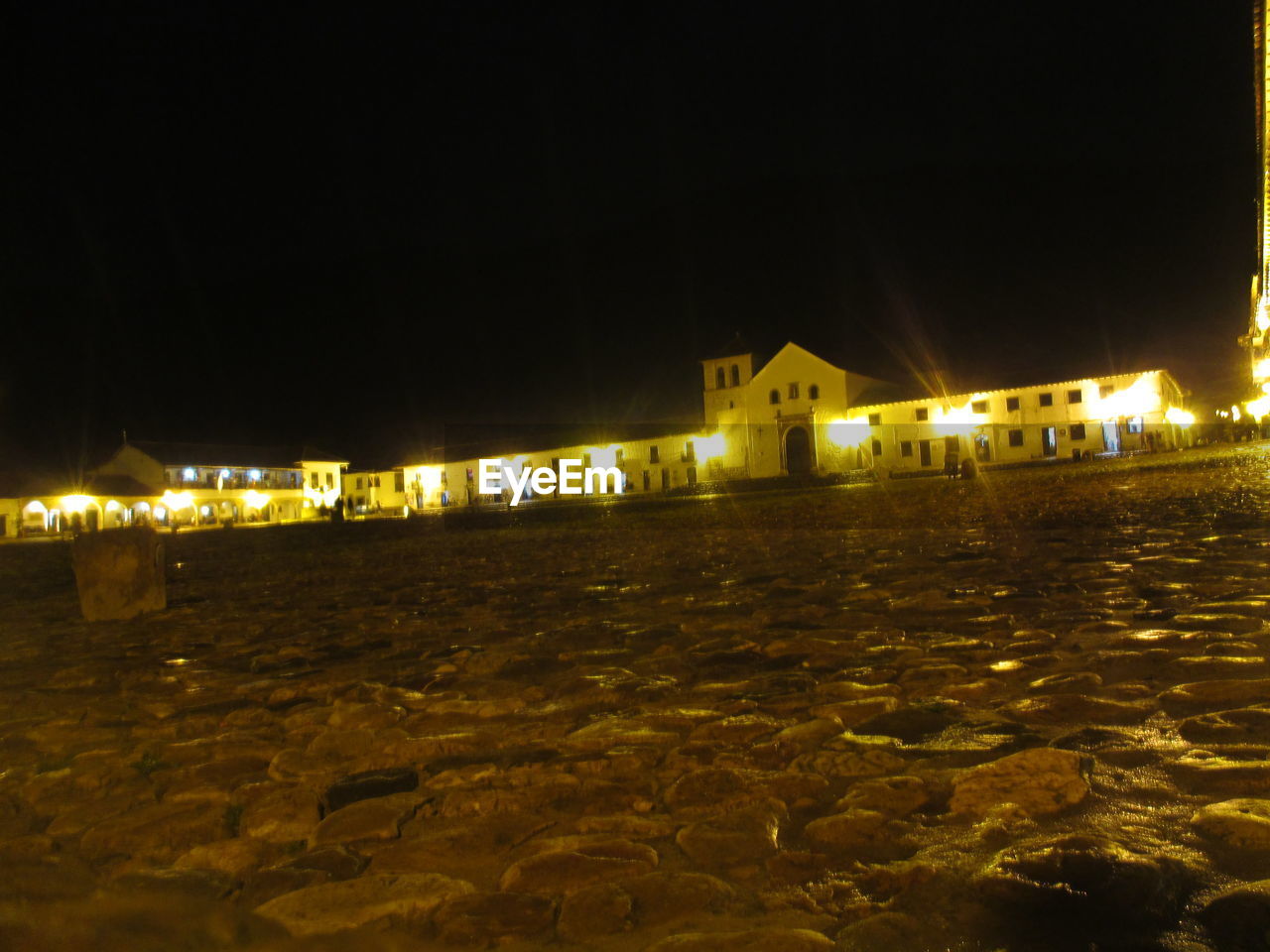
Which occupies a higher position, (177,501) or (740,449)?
(740,449)

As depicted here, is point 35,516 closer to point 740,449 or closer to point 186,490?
point 186,490

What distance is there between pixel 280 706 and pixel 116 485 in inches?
2033

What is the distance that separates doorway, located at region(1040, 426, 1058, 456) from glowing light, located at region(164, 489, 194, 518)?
4595cm

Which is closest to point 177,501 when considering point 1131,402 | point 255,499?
point 255,499

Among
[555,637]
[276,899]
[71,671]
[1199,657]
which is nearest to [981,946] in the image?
[276,899]

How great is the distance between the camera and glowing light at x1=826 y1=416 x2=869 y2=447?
131 feet

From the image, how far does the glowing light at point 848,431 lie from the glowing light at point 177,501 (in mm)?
37185

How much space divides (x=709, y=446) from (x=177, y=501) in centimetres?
3159

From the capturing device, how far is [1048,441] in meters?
35.0

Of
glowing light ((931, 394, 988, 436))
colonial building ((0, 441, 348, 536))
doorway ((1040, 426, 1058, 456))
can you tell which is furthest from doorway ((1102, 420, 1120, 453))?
colonial building ((0, 441, 348, 536))

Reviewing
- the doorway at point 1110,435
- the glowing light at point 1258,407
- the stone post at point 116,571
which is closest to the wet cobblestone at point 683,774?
the stone post at point 116,571

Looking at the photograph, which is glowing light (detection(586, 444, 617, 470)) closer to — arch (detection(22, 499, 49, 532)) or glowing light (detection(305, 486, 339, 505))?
glowing light (detection(305, 486, 339, 505))

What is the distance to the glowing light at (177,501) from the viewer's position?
160ft

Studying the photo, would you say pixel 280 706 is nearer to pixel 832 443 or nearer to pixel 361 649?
pixel 361 649
